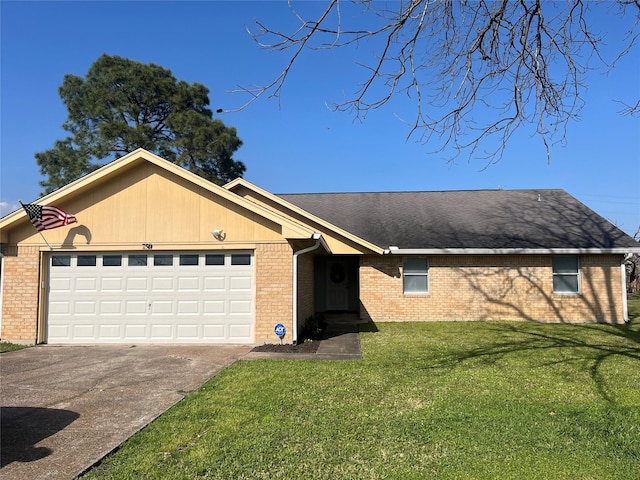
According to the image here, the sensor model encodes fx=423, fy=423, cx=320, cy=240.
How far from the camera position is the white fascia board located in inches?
558

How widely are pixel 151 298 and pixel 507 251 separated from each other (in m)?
11.3

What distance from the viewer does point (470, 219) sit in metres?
16.9

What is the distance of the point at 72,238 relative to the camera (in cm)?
1087

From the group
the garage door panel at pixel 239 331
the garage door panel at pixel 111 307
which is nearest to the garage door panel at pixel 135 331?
the garage door panel at pixel 111 307

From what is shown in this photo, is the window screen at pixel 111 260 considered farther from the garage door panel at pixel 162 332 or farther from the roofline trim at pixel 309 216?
the roofline trim at pixel 309 216

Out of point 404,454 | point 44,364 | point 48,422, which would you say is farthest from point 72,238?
point 404,454

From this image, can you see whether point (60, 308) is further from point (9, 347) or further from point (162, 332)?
point (162, 332)

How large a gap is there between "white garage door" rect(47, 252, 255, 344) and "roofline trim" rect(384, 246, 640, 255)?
575cm

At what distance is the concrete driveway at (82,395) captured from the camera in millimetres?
4312

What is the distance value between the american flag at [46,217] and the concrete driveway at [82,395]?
2.99m

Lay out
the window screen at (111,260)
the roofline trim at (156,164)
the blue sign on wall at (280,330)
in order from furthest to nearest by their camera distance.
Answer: the window screen at (111,260)
the roofline trim at (156,164)
the blue sign on wall at (280,330)

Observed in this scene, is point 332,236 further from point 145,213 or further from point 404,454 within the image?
point 404,454

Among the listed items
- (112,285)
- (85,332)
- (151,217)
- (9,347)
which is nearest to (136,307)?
(112,285)

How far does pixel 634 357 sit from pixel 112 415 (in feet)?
31.9
